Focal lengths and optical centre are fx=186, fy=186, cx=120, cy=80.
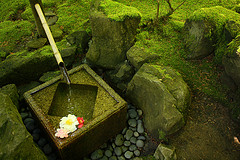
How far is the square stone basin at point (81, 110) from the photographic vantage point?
2.77 metres

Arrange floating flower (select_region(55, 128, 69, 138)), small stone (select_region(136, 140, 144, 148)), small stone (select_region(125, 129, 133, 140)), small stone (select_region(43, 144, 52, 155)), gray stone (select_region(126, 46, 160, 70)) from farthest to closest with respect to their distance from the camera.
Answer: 1. gray stone (select_region(126, 46, 160, 70))
2. small stone (select_region(125, 129, 133, 140))
3. small stone (select_region(136, 140, 144, 148))
4. small stone (select_region(43, 144, 52, 155))
5. floating flower (select_region(55, 128, 69, 138))

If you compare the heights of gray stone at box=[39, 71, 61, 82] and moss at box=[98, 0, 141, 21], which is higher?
moss at box=[98, 0, 141, 21]

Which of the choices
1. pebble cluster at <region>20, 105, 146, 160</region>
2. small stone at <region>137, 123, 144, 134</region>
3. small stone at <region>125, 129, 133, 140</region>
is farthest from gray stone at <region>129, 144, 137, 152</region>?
small stone at <region>137, 123, 144, 134</region>

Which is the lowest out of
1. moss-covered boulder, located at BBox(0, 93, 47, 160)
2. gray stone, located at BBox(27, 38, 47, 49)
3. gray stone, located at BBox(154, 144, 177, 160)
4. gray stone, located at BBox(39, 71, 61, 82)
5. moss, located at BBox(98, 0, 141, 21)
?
gray stone, located at BBox(154, 144, 177, 160)

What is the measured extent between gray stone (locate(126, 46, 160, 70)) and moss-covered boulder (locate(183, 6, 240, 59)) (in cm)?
77

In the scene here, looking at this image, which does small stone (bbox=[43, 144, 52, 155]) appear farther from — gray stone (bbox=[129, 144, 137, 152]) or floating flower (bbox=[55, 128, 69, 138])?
gray stone (bbox=[129, 144, 137, 152])

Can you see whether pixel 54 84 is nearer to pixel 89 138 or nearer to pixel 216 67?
pixel 89 138

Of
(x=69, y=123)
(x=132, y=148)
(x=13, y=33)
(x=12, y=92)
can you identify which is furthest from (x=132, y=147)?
(x=13, y=33)

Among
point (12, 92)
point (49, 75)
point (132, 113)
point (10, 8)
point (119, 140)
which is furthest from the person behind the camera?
point (10, 8)

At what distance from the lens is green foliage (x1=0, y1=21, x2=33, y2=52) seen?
506 centimetres

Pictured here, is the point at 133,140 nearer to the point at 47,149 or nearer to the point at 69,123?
the point at 69,123

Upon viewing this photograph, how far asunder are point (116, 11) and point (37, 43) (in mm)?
2274

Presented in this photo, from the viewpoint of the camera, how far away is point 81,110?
3369 mm

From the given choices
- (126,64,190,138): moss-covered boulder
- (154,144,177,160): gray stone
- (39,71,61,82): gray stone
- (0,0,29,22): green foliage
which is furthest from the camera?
(0,0,29,22): green foliage
